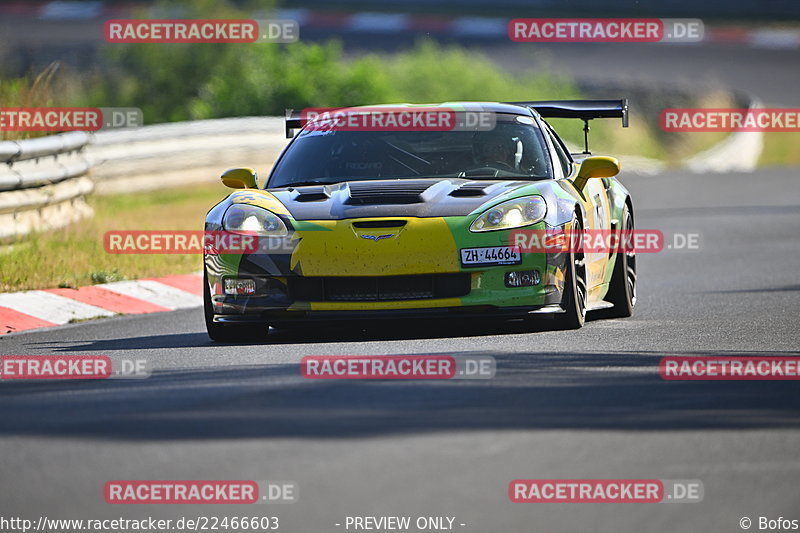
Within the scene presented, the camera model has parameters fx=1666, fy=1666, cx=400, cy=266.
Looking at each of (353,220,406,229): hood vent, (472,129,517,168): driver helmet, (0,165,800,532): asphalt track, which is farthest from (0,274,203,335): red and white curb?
(472,129,517,168): driver helmet

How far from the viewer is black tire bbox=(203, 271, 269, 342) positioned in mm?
8820

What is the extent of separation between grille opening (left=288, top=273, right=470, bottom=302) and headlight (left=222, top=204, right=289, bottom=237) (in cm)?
31

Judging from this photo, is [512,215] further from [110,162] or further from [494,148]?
[110,162]

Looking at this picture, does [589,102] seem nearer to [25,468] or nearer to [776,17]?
[25,468]

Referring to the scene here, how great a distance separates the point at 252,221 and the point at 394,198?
0.75m

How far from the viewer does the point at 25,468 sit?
509 cm

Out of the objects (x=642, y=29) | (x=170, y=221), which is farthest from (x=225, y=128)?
(x=642, y=29)

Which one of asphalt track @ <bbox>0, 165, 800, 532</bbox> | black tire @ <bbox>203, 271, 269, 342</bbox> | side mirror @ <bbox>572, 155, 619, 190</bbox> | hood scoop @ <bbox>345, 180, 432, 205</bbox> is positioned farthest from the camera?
side mirror @ <bbox>572, 155, 619, 190</bbox>

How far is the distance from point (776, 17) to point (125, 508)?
143 ft

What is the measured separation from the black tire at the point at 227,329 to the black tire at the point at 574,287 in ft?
5.21

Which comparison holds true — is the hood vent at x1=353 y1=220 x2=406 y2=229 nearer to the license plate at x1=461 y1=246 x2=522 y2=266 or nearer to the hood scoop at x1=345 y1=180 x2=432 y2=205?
the hood scoop at x1=345 y1=180 x2=432 y2=205

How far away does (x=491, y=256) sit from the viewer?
8438 mm

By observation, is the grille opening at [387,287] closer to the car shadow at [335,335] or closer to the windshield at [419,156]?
the car shadow at [335,335]

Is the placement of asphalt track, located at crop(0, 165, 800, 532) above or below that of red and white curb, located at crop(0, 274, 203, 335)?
below
